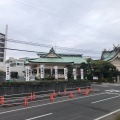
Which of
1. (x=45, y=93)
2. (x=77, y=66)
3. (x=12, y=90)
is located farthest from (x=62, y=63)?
(x=12, y=90)

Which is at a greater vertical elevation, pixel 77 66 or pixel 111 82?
pixel 77 66

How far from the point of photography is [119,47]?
2768 inches

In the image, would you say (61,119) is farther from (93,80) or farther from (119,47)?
(119,47)

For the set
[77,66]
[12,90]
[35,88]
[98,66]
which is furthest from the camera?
[77,66]

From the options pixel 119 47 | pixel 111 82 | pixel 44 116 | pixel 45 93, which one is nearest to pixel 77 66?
pixel 111 82

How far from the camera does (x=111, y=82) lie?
60.1 meters

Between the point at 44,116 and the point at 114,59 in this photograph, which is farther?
the point at 114,59

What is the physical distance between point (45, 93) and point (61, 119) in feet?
55.6

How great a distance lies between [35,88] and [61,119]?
16305mm

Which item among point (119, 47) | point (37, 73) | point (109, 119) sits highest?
point (119, 47)

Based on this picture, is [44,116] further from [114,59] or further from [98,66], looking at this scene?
[114,59]

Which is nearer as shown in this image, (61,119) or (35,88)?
(61,119)

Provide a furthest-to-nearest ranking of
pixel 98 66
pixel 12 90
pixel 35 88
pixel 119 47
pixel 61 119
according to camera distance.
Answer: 1. pixel 119 47
2. pixel 98 66
3. pixel 35 88
4. pixel 12 90
5. pixel 61 119

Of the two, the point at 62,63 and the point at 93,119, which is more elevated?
the point at 62,63
